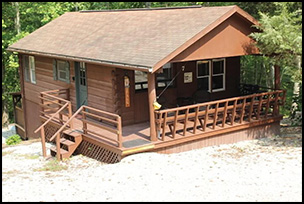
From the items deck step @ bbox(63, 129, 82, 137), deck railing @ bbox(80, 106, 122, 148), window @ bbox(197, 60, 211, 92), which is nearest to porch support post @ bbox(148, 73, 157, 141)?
deck railing @ bbox(80, 106, 122, 148)

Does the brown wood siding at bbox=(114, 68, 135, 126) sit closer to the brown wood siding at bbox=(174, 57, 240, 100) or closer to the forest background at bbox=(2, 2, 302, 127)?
the brown wood siding at bbox=(174, 57, 240, 100)

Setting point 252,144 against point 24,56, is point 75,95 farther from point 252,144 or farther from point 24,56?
point 252,144

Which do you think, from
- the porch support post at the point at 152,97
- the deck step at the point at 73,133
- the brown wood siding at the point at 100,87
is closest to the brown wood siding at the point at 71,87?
the brown wood siding at the point at 100,87

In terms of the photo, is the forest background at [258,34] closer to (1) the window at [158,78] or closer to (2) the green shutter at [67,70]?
(1) the window at [158,78]

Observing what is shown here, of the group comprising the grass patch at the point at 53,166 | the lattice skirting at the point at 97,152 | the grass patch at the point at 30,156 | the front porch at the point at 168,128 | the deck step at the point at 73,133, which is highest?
the front porch at the point at 168,128

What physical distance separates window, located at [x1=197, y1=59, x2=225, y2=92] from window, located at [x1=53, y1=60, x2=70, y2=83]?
5225mm

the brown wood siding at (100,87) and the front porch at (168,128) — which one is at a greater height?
the brown wood siding at (100,87)

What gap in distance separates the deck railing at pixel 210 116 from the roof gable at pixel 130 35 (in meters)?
1.82

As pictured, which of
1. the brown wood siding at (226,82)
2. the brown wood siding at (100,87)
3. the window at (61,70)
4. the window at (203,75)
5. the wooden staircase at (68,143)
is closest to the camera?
the wooden staircase at (68,143)

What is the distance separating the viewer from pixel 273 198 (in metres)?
8.84

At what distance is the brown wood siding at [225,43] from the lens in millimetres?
12656

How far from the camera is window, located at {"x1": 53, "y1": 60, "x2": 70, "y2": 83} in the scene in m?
16.9

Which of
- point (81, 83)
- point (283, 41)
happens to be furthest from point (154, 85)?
point (81, 83)

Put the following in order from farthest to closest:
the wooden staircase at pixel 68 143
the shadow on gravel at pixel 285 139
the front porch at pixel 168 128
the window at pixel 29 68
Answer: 1. the window at pixel 29 68
2. the shadow on gravel at pixel 285 139
3. the wooden staircase at pixel 68 143
4. the front porch at pixel 168 128
